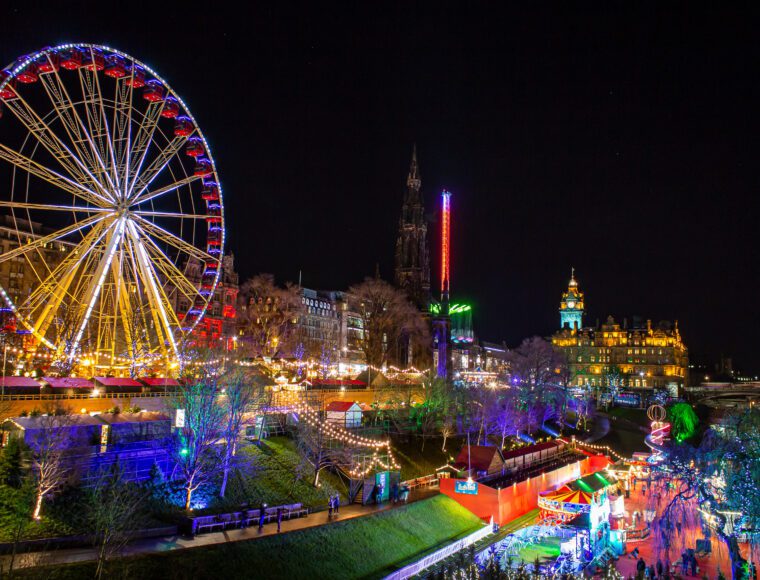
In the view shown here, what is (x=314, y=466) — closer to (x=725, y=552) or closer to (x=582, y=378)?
(x=725, y=552)

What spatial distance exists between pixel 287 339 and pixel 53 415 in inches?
2015

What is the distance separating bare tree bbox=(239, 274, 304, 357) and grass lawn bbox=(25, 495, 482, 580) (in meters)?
35.3

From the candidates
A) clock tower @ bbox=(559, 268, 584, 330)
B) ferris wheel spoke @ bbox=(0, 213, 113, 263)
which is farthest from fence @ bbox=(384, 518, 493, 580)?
clock tower @ bbox=(559, 268, 584, 330)

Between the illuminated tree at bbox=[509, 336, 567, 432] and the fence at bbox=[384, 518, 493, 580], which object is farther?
the illuminated tree at bbox=[509, 336, 567, 432]

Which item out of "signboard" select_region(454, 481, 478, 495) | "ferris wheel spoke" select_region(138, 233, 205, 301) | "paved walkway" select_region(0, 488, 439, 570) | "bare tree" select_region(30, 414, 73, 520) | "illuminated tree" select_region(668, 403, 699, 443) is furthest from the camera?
"illuminated tree" select_region(668, 403, 699, 443)

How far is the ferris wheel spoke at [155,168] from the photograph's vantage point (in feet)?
127

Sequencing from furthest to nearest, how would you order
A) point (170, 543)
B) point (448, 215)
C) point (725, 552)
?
point (448, 215) < point (725, 552) < point (170, 543)

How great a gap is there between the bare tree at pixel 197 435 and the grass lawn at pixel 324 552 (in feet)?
19.3

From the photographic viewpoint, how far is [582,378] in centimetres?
16438

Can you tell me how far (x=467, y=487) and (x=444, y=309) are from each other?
69.4 m

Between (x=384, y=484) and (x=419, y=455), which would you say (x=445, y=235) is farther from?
(x=384, y=484)

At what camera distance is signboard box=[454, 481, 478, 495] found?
1619 inches

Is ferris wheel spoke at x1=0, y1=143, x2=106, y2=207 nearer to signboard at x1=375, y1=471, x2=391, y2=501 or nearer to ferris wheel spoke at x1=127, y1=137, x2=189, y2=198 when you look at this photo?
ferris wheel spoke at x1=127, y1=137, x2=189, y2=198

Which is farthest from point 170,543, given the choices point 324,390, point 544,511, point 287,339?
point 287,339
